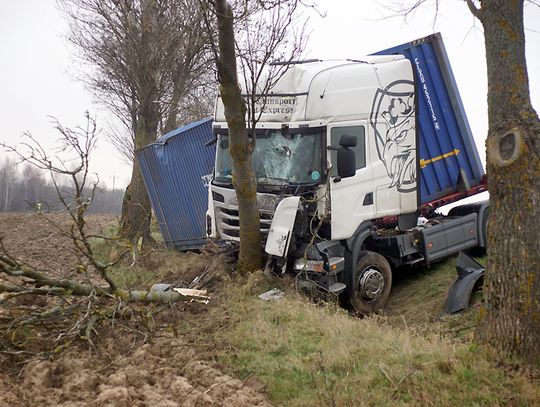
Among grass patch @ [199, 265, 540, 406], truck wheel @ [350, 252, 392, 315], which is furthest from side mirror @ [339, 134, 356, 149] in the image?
grass patch @ [199, 265, 540, 406]

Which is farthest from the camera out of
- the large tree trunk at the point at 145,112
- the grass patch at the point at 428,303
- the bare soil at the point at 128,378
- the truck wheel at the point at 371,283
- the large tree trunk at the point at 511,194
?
the large tree trunk at the point at 145,112

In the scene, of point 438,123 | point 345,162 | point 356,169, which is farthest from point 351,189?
point 438,123

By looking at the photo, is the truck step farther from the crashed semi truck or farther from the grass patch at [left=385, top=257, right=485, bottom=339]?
the grass patch at [left=385, top=257, right=485, bottom=339]

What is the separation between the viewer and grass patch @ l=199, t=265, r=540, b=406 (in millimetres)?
5152

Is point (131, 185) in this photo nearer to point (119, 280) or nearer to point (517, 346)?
point (119, 280)

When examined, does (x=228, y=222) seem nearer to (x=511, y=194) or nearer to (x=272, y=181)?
(x=272, y=181)

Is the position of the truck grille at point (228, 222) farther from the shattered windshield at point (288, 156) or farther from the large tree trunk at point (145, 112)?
the large tree trunk at point (145, 112)

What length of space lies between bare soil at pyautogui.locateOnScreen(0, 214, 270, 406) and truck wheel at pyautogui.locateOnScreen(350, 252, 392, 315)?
347 centimetres

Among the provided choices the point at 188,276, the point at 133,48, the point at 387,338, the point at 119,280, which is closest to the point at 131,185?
the point at 133,48

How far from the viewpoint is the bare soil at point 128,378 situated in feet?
16.4

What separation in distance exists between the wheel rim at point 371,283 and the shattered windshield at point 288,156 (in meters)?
1.65

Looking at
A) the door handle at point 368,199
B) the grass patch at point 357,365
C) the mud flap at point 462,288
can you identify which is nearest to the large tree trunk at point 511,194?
the grass patch at point 357,365

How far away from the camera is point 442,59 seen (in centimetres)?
1030

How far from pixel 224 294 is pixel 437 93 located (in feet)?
16.3
